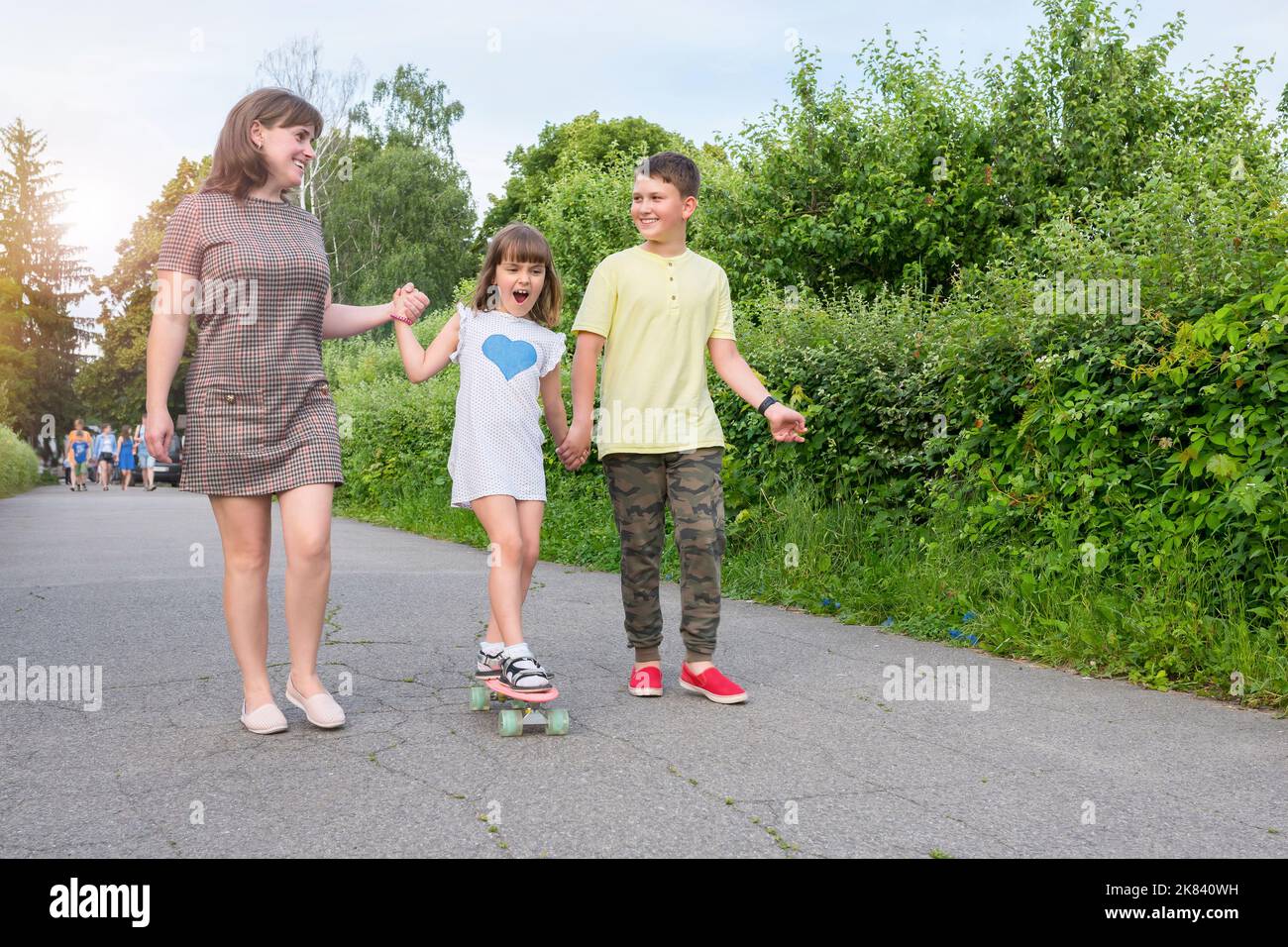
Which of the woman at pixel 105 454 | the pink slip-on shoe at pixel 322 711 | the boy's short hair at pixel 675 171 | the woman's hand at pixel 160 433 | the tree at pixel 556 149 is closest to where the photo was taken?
the woman's hand at pixel 160 433

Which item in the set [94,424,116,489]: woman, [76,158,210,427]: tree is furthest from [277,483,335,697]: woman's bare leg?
[76,158,210,427]: tree

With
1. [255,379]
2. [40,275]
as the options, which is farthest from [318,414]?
[40,275]

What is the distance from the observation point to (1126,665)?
18.3ft

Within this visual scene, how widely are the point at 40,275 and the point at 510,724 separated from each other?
6553 centimetres

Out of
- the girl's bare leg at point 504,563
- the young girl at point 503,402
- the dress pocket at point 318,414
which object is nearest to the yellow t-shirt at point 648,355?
the young girl at point 503,402

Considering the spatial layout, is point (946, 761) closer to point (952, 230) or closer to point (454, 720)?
point (454, 720)

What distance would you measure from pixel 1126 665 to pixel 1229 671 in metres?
0.50

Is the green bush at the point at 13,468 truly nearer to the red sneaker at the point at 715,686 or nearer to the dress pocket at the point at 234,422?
the dress pocket at the point at 234,422

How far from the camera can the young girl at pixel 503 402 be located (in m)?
4.57

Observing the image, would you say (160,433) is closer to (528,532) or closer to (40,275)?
(528,532)

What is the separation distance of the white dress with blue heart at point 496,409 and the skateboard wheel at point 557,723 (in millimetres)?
837

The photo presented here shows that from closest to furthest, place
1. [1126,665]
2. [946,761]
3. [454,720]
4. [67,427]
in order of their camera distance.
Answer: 1. [946,761]
2. [454,720]
3. [1126,665]
4. [67,427]

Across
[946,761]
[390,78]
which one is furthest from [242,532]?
[390,78]

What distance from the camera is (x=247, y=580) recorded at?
431 cm
